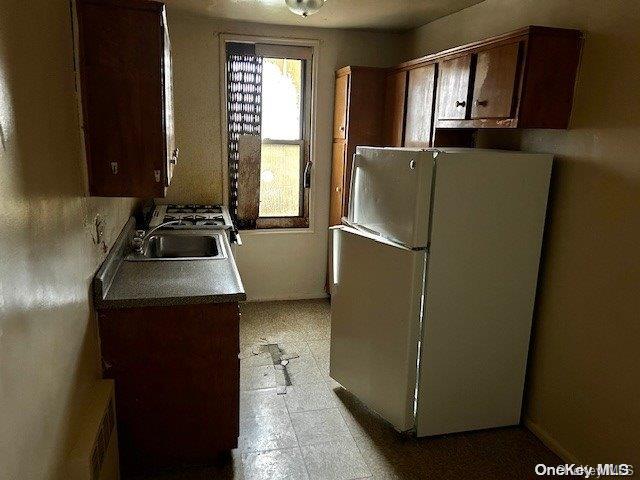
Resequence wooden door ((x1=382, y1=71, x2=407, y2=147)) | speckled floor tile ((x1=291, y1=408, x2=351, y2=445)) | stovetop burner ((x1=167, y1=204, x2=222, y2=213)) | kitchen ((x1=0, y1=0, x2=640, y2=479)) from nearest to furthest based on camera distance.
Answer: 1. kitchen ((x1=0, y1=0, x2=640, y2=479))
2. speckled floor tile ((x1=291, y1=408, x2=351, y2=445))
3. wooden door ((x1=382, y1=71, x2=407, y2=147))
4. stovetop burner ((x1=167, y1=204, x2=222, y2=213))

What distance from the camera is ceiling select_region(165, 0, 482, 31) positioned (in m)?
3.09

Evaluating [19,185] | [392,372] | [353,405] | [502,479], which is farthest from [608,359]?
[19,185]

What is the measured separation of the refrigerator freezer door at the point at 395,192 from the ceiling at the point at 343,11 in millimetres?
1193

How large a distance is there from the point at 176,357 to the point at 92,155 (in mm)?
880

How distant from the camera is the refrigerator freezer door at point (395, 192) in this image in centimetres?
216

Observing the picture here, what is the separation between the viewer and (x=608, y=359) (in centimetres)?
204

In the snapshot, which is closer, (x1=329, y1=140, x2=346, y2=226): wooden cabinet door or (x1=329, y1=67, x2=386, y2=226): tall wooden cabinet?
(x1=329, y1=67, x2=386, y2=226): tall wooden cabinet

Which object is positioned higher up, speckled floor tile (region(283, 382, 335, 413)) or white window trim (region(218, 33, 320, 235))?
white window trim (region(218, 33, 320, 235))

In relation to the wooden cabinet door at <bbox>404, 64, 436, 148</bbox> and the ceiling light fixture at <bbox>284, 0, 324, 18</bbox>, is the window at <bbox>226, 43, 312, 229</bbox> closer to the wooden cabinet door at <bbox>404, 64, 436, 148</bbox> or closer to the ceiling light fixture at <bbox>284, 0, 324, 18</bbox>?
the wooden cabinet door at <bbox>404, 64, 436, 148</bbox>

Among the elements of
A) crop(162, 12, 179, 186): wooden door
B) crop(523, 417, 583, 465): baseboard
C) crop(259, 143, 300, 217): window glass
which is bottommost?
crop(523, 417, 583, 465): baseboard

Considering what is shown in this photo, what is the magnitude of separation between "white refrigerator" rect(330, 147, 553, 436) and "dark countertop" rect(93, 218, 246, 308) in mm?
742

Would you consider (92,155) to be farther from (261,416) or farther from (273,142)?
(273,142)

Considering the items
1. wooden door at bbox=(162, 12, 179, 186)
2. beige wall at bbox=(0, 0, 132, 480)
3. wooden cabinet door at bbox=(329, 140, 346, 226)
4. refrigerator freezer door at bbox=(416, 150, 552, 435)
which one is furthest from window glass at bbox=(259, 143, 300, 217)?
beige wall at bbox=(0, 0, 132, 480)

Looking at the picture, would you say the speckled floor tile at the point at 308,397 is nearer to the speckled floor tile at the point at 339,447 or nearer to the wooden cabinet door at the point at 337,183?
the speckled floor tile at the point at 339,447
